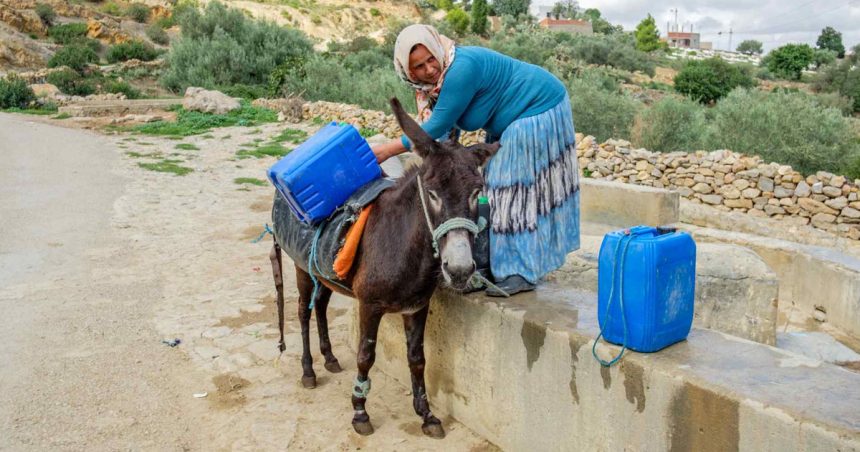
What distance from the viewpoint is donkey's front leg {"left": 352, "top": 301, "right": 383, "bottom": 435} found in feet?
11.0

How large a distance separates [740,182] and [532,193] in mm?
6472

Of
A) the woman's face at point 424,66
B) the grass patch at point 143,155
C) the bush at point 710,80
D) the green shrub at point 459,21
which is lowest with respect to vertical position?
the bush at point 710,80

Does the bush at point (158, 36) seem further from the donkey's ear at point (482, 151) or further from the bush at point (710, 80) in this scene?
the donkey's ear at point (482, 151)

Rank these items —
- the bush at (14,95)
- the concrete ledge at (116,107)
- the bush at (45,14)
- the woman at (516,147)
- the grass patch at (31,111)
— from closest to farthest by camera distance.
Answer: the woman at (516,147) → the concrete ledge at (116,107) → the grass patch at (31,111) → the bush at (14,95) → the bush at (45,14)

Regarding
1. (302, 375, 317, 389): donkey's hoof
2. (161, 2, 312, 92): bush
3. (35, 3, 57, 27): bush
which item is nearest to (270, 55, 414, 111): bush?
(161, 2, 312, 92): bush

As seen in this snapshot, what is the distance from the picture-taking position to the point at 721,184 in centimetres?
905

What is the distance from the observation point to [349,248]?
3.29 metres

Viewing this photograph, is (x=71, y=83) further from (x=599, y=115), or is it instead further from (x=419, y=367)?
(x=419, y=367)

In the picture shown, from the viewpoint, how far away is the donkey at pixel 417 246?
2738 millimetres

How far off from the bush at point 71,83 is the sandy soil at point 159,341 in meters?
16.7

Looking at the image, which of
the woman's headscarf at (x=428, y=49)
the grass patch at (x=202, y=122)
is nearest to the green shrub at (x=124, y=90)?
the grass patch at (x=202, y=122)

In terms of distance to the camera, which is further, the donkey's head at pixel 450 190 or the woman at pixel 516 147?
the woman at pixel 516 147

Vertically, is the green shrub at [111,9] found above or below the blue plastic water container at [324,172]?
above

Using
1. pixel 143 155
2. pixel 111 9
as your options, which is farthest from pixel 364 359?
pixel 111 9
